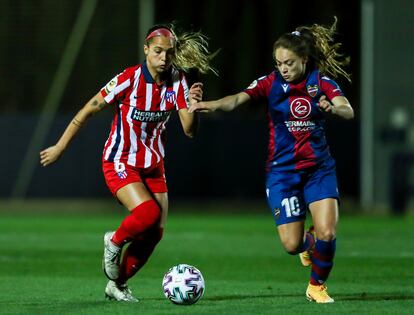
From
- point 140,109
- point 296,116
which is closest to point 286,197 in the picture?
point 296,116

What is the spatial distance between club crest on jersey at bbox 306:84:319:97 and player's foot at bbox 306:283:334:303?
4.61 ft

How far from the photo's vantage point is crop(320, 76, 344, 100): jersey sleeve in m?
8.59

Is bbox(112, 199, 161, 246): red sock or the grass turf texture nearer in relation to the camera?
the grass turf texture

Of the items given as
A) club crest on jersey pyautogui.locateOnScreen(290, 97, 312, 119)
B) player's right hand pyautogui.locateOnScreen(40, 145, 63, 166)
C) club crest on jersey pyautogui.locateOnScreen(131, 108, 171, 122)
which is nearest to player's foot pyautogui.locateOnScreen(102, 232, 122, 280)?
player's right hand pyautogui.locateOnScreen(40, 145, 63, 166)

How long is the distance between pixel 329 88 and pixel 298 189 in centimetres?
81

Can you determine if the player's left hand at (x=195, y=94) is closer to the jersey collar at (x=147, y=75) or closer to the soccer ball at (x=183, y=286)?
the jersey collar at (x=147, y=75)

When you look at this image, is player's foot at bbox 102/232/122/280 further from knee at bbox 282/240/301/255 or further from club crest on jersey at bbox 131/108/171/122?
knee at bbox 282/240/301/255

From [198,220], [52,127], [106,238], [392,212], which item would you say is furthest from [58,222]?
[106,238]

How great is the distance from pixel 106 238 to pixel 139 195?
1.47ft

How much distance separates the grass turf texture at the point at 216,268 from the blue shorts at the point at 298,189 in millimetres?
657

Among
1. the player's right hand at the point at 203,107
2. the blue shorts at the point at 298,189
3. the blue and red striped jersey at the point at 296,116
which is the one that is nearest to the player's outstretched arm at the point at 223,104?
the player's right hand at the point at 203,107

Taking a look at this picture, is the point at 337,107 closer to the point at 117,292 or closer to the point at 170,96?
the point at 170,96

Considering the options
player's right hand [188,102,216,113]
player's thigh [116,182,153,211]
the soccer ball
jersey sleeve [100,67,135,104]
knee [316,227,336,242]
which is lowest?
the soccer ball

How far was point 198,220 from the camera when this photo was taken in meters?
20.8
